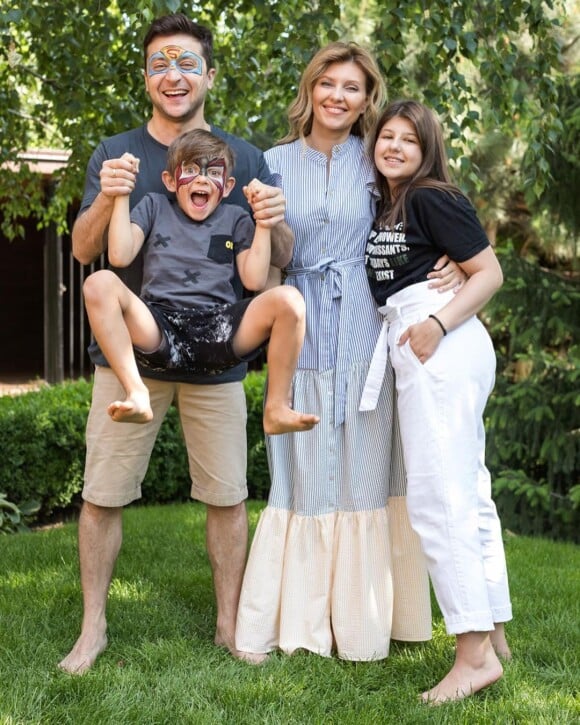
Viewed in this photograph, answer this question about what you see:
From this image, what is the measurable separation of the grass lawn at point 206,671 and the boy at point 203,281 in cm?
84

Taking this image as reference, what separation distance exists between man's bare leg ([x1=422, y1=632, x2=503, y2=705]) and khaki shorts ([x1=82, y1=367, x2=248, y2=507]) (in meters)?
0.94

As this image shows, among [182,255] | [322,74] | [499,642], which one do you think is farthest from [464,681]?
[322,74]

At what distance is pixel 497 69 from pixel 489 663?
321 centimetres

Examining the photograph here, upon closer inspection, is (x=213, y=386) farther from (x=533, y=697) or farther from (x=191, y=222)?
(x=533, y=697)

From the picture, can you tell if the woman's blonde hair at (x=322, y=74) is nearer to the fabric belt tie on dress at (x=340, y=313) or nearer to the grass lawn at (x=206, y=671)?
the fabric belt tie on dress at (x=340, y=313)

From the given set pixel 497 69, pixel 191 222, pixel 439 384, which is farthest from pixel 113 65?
pixel 439 384

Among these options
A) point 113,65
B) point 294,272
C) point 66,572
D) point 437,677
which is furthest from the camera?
point 113,65

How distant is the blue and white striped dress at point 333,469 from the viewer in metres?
3.30

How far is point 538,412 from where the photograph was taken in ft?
19.9

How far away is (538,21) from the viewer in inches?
186

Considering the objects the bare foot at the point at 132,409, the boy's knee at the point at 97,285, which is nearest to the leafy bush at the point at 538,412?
the bare foot at the point at 132,409

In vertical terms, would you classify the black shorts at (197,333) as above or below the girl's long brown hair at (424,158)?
below

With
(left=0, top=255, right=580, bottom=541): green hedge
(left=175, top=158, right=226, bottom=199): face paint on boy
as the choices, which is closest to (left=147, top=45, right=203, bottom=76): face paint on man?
(left=175, top=158, right=226, bottom=199): face paint on boy

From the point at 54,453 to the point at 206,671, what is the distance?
3517 millimetres
